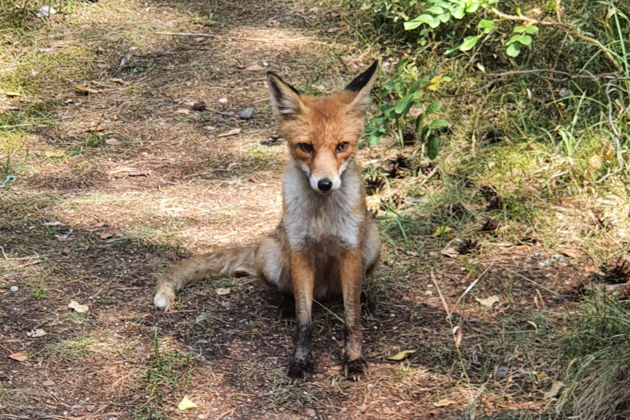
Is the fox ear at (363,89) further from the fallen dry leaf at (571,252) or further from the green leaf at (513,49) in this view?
the fallen dry leaf at (571,252)

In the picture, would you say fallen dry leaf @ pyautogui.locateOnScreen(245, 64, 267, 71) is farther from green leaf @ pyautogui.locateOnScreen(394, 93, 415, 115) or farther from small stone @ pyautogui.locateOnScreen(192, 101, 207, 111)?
green leaf @ pyautogui.locateOnScreen(394, 93, 415, 115)

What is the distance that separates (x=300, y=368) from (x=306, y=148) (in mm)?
1138

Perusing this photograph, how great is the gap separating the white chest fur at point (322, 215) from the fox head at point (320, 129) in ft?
0.67

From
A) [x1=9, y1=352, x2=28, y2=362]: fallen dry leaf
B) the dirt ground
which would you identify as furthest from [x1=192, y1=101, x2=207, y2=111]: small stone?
[x1=9, y1=352, x2=28, y2=362]: fallen dry leaf

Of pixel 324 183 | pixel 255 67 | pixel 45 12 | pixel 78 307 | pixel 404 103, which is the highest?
pixel 404 103

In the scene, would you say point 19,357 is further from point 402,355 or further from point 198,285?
point 402,355

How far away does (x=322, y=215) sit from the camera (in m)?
4.41

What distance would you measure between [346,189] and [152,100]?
3.82 meters

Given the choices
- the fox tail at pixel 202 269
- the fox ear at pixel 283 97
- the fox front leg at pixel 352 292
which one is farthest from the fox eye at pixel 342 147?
the fox tail at pixel 202 269

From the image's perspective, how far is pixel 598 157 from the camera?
5867mm

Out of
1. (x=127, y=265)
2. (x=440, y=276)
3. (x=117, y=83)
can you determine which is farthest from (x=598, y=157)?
(x=117, y=83)

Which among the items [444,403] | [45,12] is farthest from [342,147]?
[45,12]

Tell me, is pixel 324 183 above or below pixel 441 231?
above

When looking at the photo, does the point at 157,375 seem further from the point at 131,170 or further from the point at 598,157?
the point at 598,157
